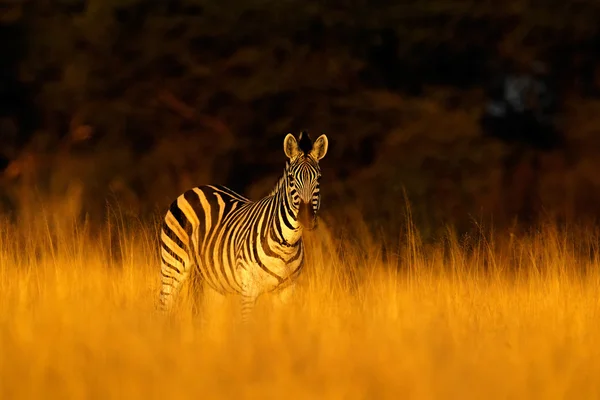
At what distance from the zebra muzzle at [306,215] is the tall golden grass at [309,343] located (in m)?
0.49

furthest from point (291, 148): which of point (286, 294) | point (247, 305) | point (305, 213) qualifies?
point (247, 305)

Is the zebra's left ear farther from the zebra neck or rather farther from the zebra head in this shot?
the zebra neck

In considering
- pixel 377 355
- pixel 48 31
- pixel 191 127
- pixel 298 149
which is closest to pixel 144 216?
pixel 191 127

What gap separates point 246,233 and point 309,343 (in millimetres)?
2185

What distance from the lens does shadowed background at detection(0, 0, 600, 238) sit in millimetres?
12164

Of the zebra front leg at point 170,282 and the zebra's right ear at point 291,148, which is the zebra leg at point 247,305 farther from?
the zebra front leg at point 170,282

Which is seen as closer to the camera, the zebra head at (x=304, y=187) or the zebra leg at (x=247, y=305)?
the zebra leg at (x=247, y=305)

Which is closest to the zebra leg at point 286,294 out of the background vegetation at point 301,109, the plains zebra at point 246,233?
the plains zebra at point 246,233

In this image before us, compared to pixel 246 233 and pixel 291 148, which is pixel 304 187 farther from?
pixel 246 233

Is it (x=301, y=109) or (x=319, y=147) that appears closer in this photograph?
(x=319, y=147)

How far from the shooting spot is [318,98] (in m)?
12.5

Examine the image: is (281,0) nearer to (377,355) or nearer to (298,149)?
(298,149)

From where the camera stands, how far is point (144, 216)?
12086mm

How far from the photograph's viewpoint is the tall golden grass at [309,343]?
15.3 feet
